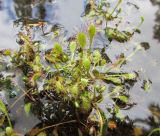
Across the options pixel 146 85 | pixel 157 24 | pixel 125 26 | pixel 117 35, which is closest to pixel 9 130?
pixel 146 85

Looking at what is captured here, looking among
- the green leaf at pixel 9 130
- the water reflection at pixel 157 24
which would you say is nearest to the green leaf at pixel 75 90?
the green leaf at pixel 9 130

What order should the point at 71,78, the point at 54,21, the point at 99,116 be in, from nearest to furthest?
the point at 99,116, the point at 71,78, the point at 54,21

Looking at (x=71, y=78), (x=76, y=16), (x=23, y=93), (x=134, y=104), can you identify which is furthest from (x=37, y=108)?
(x=76, y=16)

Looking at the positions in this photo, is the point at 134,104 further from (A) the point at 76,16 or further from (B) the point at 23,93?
(A) the point at 76,16

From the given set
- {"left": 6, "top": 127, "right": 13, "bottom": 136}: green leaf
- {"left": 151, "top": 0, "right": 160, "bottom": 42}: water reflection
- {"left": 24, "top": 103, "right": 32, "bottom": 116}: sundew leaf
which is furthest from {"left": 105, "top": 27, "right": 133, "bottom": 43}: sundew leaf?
{"left": 6, "top": 127, "right": 13, "bottom": 136}: green leaf

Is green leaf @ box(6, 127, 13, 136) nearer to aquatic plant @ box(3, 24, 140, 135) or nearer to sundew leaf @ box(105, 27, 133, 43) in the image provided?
aquatic plant @ box(3, 24, 140, 135)

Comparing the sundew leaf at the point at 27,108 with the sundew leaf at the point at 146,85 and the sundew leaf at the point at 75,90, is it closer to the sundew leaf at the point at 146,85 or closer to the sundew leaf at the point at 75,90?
the sundew leaf at the point at 75,90

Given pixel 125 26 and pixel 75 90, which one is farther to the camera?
pixel 125 26

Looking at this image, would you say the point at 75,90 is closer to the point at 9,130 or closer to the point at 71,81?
the point at 71,81
